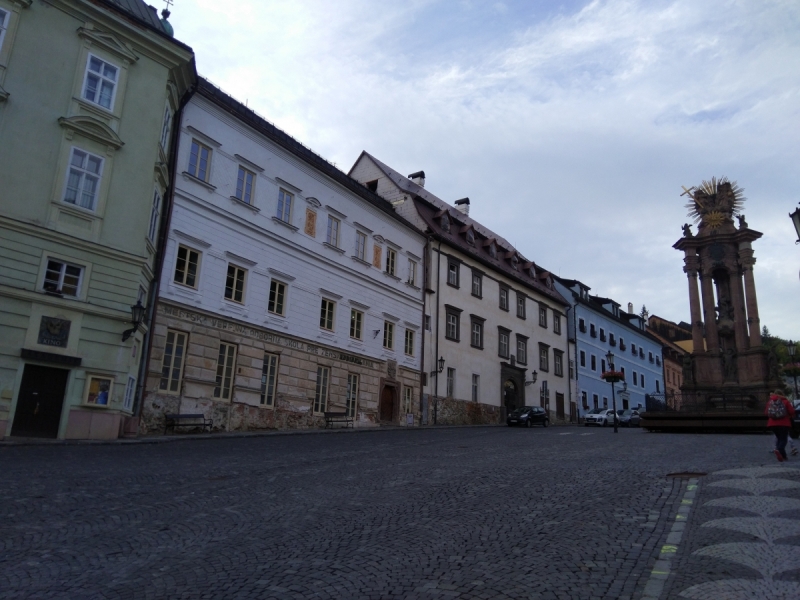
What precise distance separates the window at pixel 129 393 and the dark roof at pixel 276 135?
10.9 meters

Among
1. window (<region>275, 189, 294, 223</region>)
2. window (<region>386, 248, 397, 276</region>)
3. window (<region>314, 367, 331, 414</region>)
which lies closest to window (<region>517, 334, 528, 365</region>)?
window (<region>386, 248, 397, 276</region>)

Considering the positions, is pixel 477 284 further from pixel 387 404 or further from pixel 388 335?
pixel 387 404

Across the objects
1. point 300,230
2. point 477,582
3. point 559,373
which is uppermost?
point 300,230

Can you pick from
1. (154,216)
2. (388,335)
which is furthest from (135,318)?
(388,335)

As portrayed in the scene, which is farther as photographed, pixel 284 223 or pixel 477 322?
pixel 477 322

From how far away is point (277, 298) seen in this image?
27344mm

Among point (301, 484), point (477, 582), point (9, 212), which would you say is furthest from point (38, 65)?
point (477, 582)

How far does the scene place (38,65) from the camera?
19.1 metres

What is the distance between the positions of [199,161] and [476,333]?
21.7 meters

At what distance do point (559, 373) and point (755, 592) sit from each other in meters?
46.4

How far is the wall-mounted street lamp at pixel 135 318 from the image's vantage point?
63.2ft

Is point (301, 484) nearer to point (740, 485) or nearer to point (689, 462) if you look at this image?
point (740, 485)

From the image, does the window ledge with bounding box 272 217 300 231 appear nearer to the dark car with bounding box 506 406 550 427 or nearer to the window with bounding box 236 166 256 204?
the window with bounding box 236 166 256 204

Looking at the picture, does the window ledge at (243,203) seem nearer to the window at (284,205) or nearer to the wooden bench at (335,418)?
the window at (284,205)
